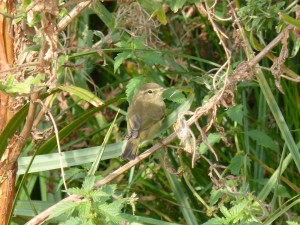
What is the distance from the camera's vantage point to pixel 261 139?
11.2ft

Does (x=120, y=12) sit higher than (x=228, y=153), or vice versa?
(x=120, y=12)

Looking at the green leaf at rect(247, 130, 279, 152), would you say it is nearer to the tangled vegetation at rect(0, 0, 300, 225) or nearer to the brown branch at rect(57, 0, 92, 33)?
the tangled vegetation at rect(0, 0, 300, 225)

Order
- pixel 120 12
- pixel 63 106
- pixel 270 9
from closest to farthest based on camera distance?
pixel 270 9 < pixel 120 12 < pixel 63 106

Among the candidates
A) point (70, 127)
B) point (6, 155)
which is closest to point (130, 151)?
point (70, 127)

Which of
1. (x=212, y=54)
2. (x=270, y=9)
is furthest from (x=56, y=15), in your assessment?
(x=212, y=54)

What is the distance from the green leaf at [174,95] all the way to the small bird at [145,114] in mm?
182

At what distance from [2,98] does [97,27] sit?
Result: 2.15 m

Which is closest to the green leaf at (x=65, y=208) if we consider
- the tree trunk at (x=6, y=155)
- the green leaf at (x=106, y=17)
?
the tree trunk at (x=6, y=155)

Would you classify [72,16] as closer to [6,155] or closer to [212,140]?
[6,155]

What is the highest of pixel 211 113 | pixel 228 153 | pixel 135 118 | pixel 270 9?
pixel 270 9

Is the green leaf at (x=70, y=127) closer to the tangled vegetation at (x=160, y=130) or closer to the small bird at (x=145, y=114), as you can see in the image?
the tangled vegetation at (x=160, y=130)

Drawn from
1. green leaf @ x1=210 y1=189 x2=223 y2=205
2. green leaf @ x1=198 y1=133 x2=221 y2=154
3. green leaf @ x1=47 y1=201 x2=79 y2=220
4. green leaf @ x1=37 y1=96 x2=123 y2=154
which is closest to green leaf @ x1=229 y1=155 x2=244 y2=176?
green leaf @ x1=198 y1=133 x2=221 y2=154

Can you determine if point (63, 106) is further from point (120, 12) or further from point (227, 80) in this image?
point (227, 80)

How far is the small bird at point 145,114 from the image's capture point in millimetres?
3498
